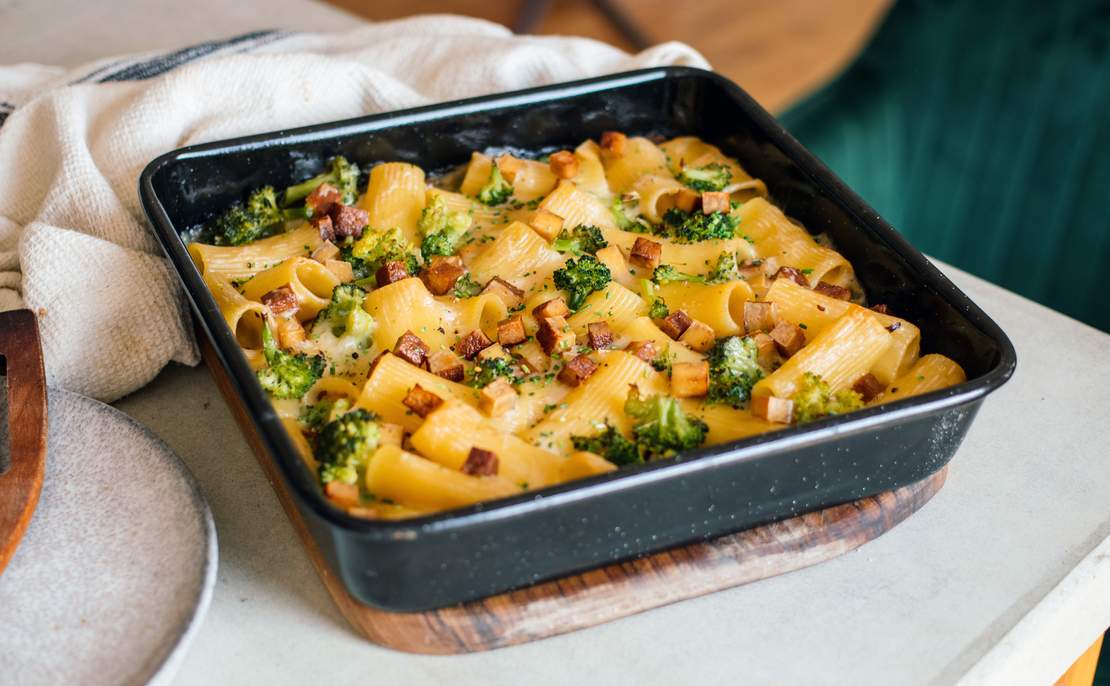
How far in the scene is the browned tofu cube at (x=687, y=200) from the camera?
252cm

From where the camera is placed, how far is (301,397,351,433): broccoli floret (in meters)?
1.93

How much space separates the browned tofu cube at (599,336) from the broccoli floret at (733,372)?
0.20m

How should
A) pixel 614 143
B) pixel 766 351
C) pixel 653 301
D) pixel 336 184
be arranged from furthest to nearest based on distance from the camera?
pixel 614 143 < pixel 336 184 < pixel 653 301 < pixel 766 351

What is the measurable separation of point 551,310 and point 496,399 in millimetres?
301

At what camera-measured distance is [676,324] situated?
2182 millimetres

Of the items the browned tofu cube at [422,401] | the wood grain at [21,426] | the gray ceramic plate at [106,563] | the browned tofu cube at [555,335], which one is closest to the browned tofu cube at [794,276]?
the browned tofu cube at [555,335]

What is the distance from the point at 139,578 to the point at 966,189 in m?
3.09

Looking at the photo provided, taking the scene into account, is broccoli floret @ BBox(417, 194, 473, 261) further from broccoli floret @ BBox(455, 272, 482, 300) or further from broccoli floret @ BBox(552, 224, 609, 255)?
broccoli floret @ BBox(552, 224, 609, 255)

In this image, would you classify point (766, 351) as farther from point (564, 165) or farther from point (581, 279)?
point (564, 165)

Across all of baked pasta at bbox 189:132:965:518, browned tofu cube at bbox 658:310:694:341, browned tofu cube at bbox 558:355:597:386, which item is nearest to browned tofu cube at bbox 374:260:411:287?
baked pasta at bbox 189:132:965:518

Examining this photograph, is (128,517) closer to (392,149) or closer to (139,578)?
(139,578)

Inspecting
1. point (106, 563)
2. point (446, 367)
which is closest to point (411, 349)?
point (446, 367)

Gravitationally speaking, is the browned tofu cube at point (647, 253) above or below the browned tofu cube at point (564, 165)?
below

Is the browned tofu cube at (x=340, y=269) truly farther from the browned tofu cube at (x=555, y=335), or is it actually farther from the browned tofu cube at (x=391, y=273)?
the browned tofu cube at (x=555, y=335)
